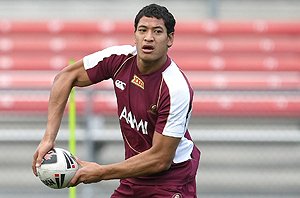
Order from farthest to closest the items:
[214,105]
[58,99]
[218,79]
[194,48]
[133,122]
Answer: [194,48], [218,79], [214,105], [58,99], [133,122]

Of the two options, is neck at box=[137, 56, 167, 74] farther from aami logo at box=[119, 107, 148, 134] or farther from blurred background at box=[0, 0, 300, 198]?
blurred background at box=[0, 0, 300, 198]

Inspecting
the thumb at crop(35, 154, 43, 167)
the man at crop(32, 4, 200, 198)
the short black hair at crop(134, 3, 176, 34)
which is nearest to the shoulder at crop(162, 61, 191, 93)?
the man at crop(32, 4, 200, 198)

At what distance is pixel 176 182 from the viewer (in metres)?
5.24

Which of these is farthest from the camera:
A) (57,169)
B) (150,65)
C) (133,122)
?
(133,122)

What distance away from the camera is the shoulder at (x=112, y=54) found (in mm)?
5225

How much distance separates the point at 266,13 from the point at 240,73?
4.62ft

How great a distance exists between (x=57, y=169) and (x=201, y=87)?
452 cm

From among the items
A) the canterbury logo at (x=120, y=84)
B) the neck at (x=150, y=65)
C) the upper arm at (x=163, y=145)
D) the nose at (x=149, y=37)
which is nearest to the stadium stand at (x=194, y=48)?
the canterbury logo at (x=120, y=84)

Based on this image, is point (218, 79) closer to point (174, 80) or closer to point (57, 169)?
point (174, 80)

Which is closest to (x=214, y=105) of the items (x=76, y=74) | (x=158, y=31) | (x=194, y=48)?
(x=194, y=48)

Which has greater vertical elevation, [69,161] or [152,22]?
[152,22]

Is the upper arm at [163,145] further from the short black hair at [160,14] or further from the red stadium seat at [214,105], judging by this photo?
the red stadium seat at [214,105]

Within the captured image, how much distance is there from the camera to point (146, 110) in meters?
5.09

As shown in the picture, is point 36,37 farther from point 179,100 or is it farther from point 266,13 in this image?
A: point 179,100
